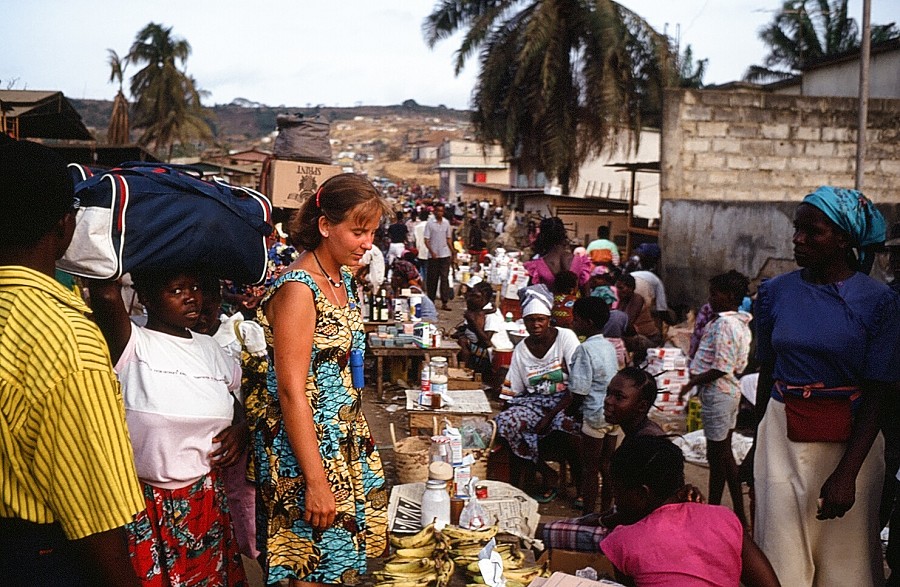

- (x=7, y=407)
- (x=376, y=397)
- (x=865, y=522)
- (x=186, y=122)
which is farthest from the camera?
(x=186, y=122)

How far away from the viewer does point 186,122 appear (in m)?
39.2

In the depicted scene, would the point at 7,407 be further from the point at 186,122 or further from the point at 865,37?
the point at 186,122

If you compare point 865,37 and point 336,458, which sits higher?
point 865,37

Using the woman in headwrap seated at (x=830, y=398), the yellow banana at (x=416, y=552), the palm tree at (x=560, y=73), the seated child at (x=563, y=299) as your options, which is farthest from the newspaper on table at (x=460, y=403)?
the palm tree at (x=560, y=73)

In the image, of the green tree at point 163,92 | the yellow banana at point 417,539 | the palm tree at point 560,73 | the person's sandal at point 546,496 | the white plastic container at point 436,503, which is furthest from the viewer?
the green tree at point 163,92

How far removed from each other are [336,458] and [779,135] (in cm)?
1147

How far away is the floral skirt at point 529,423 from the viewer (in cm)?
539

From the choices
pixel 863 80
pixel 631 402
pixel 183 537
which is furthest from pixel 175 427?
pixel 863 80

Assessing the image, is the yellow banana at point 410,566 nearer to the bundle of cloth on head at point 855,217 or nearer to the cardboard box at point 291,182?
the bundle of cloth on head at point 855,217

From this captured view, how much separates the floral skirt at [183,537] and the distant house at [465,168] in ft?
138

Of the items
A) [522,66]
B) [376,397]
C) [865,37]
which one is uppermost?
[522,66]

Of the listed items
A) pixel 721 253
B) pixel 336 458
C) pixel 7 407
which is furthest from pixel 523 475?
pixel 721 253

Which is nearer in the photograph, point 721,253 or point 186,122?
point 721,253

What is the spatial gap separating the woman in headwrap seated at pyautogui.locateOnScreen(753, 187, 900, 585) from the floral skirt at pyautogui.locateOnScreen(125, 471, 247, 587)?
2.18 meters
